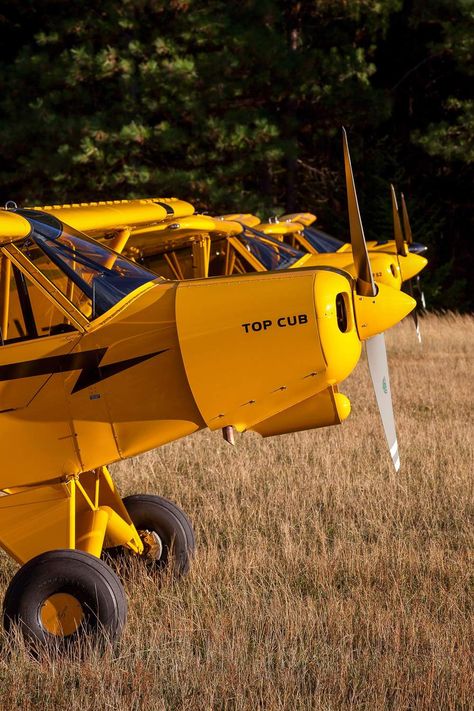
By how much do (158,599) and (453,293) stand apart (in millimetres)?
22958

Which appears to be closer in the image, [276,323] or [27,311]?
[276,323]

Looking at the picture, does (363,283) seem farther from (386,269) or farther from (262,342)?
(386,269)

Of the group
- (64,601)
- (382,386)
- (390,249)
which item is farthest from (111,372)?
(390,249)

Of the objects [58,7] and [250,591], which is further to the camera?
[58,7]

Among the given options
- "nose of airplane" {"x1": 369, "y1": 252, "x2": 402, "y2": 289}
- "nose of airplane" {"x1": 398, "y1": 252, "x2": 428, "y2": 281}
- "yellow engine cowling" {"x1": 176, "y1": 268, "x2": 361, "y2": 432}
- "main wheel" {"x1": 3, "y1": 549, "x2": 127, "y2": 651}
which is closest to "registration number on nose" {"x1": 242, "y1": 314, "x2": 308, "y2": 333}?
"yellow engine cowling" {"x1": 176, "y1": 268, "x2": 361, "y2": 432}

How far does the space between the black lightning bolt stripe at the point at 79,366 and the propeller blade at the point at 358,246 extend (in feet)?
3.60

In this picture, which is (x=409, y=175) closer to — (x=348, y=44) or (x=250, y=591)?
(x=348, y=44)

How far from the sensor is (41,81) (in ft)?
80.8

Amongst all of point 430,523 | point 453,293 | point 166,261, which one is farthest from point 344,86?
point 430,523

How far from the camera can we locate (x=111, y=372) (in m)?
5.16

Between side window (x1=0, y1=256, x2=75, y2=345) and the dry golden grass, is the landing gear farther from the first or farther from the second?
side window (x1=0, y1=256, x2=75, y2=345)

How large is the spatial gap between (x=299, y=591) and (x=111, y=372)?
158 cm

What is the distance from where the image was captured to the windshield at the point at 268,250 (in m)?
14.2

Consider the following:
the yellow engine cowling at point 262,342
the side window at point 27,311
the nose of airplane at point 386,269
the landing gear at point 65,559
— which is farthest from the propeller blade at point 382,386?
the nose of airplane at point 386,269
